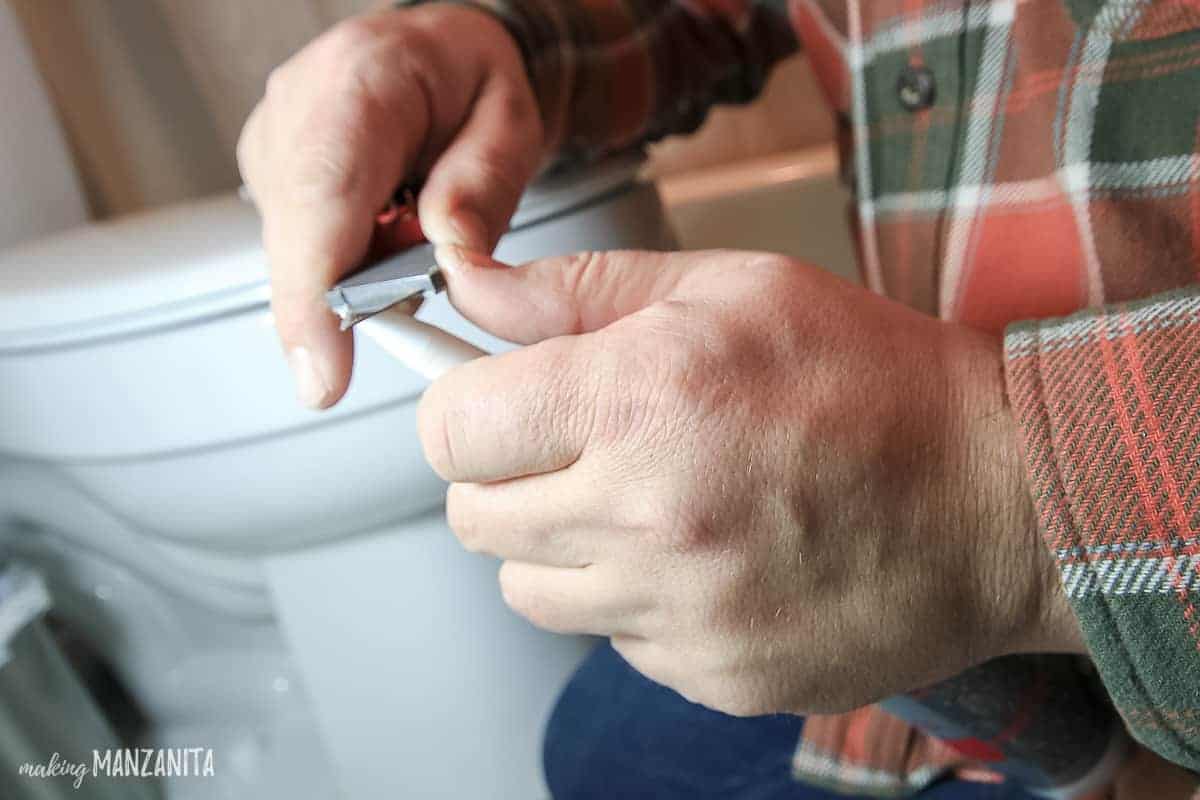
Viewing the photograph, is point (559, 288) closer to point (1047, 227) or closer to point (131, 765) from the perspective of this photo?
point (1047, 227)

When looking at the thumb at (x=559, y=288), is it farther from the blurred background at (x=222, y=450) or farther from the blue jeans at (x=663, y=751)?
the blue jeans at (x=663, y=751)

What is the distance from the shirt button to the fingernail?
0.91 feet

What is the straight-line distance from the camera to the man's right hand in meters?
0.32

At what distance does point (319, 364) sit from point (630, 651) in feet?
0.47

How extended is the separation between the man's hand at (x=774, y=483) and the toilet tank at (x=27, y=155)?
663 millimetres

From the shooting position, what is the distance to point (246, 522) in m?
0.52

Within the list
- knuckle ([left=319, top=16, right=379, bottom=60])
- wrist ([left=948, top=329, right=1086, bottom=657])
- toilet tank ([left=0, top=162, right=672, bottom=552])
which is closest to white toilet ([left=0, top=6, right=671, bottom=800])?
toilet tank ([left=0, top=162, right=672, bottom=552])

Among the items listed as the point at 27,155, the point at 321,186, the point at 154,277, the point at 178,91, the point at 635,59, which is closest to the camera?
the point at 321,186

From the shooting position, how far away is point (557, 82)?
1.64 feet

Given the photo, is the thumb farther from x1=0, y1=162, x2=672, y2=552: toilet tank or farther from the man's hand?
x1=0, y1=162, x2=672, y2=552: toilet tank

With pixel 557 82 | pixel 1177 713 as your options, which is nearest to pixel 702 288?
pixel 1177 713

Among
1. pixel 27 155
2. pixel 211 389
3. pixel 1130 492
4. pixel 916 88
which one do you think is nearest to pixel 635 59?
pixel 916 88

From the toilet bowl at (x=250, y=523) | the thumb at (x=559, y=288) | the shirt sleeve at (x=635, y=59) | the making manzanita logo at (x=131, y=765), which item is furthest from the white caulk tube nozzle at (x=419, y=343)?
the making manzanita logo at (x=131, y=765)

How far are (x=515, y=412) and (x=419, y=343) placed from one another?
0.06 metres
